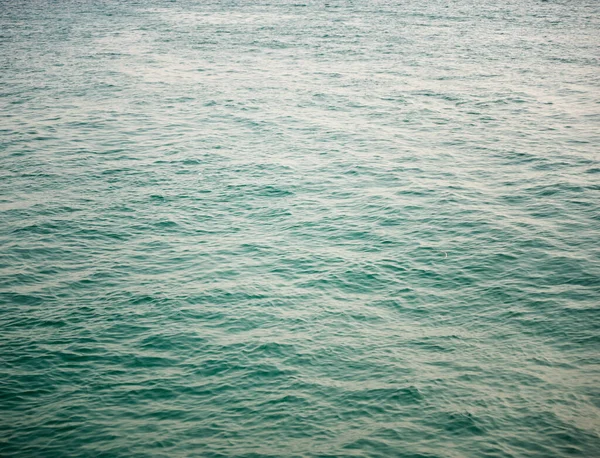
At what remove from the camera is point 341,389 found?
21.2 m

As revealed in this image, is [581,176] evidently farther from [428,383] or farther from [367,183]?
[428,383]

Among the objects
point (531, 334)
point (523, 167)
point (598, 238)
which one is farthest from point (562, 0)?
point (531, 334)

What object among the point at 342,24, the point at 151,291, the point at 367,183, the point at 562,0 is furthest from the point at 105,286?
the point at 562,0

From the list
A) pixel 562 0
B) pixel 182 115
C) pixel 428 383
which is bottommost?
pixel 428 383

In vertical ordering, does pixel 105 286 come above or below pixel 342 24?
below

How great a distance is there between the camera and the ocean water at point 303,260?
20.0 meters

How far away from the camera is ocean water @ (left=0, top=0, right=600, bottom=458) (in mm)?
19984

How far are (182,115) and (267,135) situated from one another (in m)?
8.37

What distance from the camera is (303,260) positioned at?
29.3 metres

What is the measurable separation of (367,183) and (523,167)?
9526mm

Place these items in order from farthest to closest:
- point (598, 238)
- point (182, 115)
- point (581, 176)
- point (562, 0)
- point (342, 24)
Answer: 1. point (562, 0)
2. point (342, 24)
3. point (182, 115)
4. point (581, 176)
5. point (598, 238)

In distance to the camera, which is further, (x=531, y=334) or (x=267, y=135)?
(x=267, y=135)

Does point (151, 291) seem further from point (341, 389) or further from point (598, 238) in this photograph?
point (598, 238)

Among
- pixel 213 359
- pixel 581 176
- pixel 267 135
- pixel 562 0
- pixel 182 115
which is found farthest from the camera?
pixel 562 0
